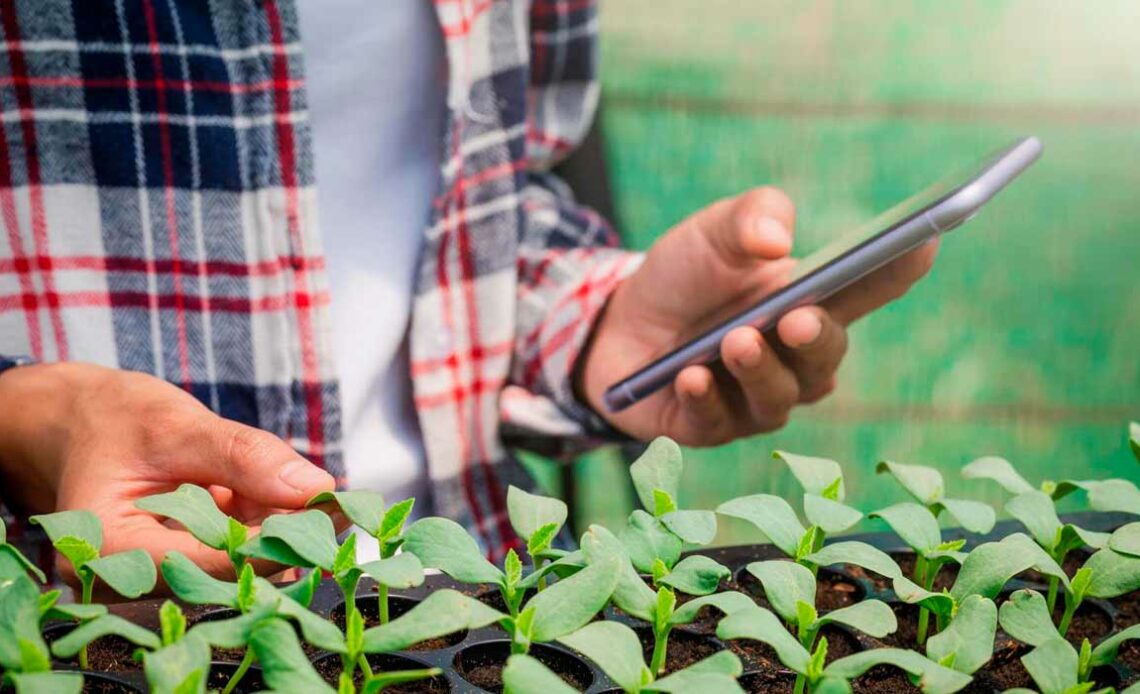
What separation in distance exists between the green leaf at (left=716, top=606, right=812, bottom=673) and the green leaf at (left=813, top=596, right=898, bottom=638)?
0.08ft

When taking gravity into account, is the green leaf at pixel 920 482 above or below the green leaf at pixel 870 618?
below

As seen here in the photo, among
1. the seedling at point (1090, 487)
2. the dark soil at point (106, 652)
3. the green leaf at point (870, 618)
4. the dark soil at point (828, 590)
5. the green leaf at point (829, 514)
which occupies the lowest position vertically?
the dark soil at point (828, 590)

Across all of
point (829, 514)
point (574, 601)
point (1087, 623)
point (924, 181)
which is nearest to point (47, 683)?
point (574, 601)

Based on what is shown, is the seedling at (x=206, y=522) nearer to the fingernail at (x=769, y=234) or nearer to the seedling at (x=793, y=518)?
the seedling at (x=793, y=518)

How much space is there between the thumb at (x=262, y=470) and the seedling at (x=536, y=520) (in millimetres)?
65

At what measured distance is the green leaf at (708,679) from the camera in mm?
256

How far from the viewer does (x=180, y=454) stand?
446 millimetres

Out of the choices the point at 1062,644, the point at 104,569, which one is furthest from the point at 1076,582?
the point at 104,569

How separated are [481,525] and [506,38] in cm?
37

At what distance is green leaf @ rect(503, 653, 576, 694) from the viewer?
0.80ft

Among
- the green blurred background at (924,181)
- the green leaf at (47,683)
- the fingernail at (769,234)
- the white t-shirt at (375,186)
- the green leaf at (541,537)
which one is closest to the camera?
the green leaf at (47,683)

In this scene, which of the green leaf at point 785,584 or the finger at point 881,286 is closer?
the green leaf at point 785,584

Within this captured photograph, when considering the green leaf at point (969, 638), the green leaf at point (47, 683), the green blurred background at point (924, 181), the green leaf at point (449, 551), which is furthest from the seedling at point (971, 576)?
the green blurred background at point (924, 181)

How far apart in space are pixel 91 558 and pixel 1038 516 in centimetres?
30
